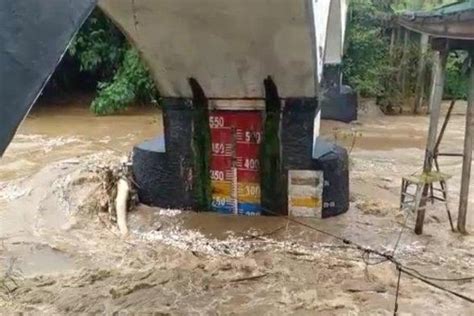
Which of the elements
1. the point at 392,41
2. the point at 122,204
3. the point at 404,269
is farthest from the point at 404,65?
the point at 404,269

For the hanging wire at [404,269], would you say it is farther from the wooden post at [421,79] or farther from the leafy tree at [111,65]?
the wooden post at [421,79]

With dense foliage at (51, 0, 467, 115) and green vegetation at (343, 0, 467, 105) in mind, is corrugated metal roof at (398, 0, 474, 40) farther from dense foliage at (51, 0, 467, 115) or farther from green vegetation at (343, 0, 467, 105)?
green vegetation at (343, 0, 467, 105)

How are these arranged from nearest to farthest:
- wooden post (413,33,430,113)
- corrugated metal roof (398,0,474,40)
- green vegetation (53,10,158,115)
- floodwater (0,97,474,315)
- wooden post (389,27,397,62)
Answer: floodwater (0,97,474,315), corrugated metal roof (398,0,474,40), green vegetation (53,10,158,115), wooden post (413,33,430,113), wooden post (389,27,397,62)

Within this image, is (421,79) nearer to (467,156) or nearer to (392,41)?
(392,41)

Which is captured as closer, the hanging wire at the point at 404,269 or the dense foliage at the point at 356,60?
the hanging wire at the point at 404,269

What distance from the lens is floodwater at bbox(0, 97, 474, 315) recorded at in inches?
223

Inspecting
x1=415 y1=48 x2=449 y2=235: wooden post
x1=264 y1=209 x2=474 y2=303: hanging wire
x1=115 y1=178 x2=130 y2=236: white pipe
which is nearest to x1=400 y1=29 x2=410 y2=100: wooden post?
x1=415 y1=48 x2=449 y2=235: wooden post

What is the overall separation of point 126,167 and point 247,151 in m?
1.90

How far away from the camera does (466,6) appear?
6.58 m

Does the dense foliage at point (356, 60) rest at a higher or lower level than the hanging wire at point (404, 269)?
higher

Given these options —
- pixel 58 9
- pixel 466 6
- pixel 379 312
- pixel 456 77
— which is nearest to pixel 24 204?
pixel 379 312

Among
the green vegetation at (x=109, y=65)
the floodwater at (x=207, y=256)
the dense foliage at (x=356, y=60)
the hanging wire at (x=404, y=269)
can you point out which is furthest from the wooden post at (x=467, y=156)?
the green vegetation at (x=109, y=65)

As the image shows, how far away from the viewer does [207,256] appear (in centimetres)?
685

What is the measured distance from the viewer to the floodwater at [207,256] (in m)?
5.67
